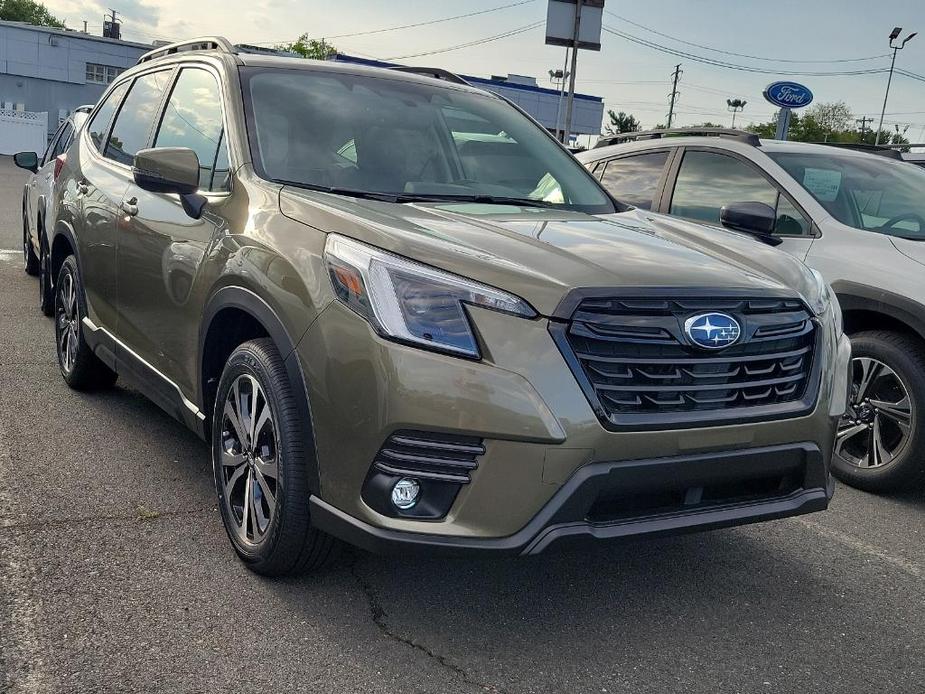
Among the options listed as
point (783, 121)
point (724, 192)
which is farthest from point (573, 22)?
point (724, 192)

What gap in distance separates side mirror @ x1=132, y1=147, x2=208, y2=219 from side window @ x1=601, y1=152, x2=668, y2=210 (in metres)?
3.05

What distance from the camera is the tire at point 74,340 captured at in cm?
524

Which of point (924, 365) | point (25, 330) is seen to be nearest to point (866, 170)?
point (924, 365)

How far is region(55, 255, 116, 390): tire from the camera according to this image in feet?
17.2

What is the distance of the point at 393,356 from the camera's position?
2.65 m

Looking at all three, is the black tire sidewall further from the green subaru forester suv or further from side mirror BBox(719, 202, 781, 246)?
side mirror BBox(719, 202, 781, 246)

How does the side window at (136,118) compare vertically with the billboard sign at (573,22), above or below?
below

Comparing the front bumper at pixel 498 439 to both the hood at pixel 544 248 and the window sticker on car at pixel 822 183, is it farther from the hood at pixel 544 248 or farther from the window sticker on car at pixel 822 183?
the window sticker on car at pixel 822 183

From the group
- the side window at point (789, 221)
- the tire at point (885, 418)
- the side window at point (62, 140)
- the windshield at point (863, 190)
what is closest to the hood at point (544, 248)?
the tire at point (885, 418)

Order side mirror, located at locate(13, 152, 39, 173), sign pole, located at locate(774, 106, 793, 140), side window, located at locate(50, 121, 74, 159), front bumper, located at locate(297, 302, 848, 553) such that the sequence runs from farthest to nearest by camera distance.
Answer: sign pole, located at locate(774, 106, 793, 140) → side window, located at locate(50, 121, 74, 159) → side mirror, located at locate(13, 152, 39, 173) → front bumper, located at locate(297, 302, 848, 553)

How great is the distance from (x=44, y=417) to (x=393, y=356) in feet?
10.1

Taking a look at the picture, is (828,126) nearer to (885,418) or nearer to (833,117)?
(833,117)

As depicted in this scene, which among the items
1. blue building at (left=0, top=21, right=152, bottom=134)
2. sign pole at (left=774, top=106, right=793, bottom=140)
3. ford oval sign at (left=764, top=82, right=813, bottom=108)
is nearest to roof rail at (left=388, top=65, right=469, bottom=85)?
sign pole at (left=774, top=106, right=793, bottom=140)

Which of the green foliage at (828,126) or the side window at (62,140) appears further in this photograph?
the green foliage at (828,126)
